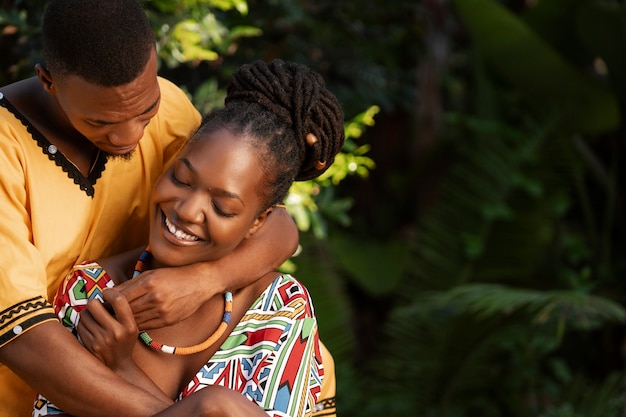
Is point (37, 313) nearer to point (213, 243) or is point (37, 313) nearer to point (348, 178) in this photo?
point (213, 243)

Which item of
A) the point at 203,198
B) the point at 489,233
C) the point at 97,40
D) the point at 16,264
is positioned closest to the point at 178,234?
the point at 203,198

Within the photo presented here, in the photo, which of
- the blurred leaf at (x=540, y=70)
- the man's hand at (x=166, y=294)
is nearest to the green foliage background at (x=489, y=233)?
the blurred leaf at (x=540, y=70)

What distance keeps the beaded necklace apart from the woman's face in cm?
9

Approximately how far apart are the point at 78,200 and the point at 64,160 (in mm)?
112

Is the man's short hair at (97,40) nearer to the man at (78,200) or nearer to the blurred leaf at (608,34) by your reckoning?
the man at (78,200)

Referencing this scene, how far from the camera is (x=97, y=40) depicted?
214 centimetres

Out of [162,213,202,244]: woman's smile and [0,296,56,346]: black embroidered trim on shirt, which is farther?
[162,213,202,244]: woman's smile

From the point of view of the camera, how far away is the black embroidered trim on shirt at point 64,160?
7.75ft

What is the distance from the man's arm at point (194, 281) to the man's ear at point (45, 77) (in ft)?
1.69

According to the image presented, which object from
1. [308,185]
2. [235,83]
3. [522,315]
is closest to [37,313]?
[235,83]

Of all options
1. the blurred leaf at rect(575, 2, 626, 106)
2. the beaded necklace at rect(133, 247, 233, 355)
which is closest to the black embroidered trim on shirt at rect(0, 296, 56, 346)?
the beaded necklace at rect(133, 247, 233, 355)

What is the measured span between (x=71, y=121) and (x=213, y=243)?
1.51 ft

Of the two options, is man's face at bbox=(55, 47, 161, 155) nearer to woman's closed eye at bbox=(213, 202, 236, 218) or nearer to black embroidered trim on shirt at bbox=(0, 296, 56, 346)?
woman's closed eye at bbox=(213, 202, 236, 218)

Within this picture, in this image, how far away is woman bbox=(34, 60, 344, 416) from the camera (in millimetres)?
2219
